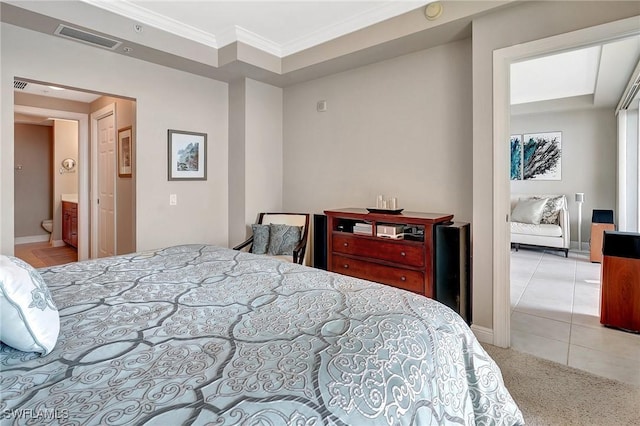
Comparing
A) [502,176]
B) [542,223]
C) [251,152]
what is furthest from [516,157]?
[251,152]

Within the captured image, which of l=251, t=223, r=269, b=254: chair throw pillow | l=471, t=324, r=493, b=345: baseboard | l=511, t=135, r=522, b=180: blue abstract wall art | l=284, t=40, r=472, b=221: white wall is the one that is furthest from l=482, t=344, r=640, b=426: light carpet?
l=511, t=135, r=522, b=180: blue abstract wall art

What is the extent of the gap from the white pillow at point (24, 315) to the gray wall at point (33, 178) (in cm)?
796

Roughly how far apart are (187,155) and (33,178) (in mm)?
5633

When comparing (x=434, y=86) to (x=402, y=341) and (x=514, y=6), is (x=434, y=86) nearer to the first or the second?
(x=514, y=6)

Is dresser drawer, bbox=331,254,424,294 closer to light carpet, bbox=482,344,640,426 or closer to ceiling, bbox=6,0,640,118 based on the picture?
light carpet, bbox=482,344,640,426

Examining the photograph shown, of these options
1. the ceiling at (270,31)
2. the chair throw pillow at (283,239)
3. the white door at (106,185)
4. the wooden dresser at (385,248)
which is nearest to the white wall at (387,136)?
the ceiling at (270,31)

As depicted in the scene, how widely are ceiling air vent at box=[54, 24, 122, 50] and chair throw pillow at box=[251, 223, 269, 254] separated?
7.19 ft

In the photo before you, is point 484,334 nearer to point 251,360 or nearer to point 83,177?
point 251,360

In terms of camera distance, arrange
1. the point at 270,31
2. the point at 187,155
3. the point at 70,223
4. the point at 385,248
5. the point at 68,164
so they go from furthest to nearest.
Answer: the point at 68,164 → the point at 70,223 → the point at 187,155 → the point at 270,31 → the point at 385,248

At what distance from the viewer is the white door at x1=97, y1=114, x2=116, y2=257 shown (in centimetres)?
455

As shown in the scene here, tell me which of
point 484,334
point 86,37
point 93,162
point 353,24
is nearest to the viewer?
point 484,334

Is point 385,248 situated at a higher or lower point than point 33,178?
lower

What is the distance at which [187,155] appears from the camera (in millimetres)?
3928

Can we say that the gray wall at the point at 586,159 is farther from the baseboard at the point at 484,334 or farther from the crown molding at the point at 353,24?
the crown molding at the point at 353,24
